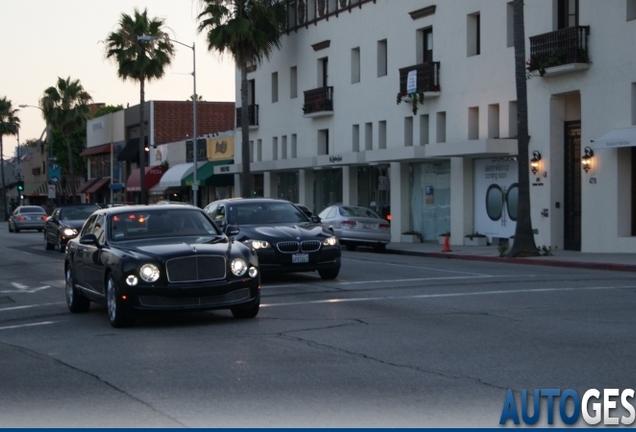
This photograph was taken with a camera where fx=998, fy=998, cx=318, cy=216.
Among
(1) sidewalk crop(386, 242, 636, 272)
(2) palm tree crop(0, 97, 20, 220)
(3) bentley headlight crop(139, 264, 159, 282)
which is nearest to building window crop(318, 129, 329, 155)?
(1) sidewalk crop(386, 242, 636, 272)

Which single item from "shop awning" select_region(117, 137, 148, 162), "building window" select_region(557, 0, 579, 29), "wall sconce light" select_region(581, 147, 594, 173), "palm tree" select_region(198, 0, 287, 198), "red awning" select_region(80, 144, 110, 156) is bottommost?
"wall sconce light" select_region(581, 147, 594, 173)

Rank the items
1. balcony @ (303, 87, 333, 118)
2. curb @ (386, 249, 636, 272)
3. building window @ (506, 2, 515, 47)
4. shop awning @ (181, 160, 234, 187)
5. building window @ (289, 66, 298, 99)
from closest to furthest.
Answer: curb @ (386, 249, 636, 272), building window @ (506, 2, 515, 47), balcony @ (303, 87, 333, 118), building window @ (289, 66, 298, 99), shop awning @ (181, 160, 234, 187)

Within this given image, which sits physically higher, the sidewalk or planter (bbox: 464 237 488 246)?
planter (bbox: 464 237 488 246)

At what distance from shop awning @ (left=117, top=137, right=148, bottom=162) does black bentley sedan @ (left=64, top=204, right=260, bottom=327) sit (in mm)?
58548

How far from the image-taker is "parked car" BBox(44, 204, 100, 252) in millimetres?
33000

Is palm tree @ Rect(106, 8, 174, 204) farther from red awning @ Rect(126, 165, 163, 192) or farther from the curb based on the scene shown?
the curb

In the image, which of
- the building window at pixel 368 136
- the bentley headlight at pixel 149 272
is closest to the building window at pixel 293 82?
the building window at pixel 368 136

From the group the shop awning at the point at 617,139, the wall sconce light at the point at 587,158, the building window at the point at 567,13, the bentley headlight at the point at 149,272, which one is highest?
the building window at the point at 567,13

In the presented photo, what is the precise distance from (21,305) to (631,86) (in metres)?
18.1

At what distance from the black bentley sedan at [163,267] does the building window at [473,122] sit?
865 inches

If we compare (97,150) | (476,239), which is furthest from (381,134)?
(97,150)

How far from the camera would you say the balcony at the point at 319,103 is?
45844mm

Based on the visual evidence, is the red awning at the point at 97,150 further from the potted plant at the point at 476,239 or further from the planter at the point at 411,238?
the potted plant at the point at 476,239

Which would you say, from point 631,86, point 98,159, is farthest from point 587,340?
point 98,159
